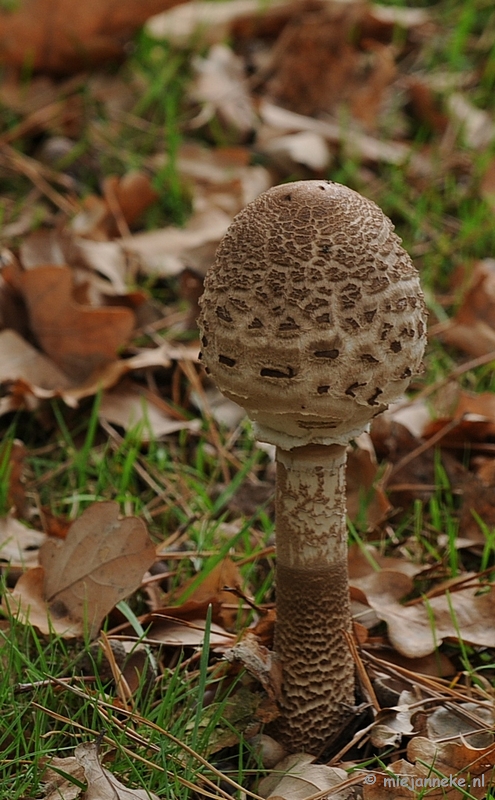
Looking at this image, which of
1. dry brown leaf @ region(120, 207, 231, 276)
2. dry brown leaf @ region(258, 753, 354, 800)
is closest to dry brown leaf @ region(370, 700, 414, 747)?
dry brown leaf @ region(258, 753, 354, 800)

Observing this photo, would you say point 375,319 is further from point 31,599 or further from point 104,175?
point 104,175

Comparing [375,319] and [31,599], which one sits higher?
[375,319]

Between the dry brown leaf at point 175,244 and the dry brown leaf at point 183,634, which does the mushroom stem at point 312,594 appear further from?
the dry brown leaf at point 175,244

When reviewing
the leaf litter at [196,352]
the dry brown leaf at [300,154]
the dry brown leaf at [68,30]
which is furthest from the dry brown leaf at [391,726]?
the dry brown leaf at [68,30]

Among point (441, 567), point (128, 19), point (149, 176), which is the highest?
point (128, 19)

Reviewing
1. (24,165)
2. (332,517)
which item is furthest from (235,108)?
(332,517)

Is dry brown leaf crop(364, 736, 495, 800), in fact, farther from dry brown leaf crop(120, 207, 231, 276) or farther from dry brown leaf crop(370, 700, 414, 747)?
dry brown leaf crop(120, 207, 231, 276)

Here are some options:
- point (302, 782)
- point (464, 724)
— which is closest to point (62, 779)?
point (302, 782)
